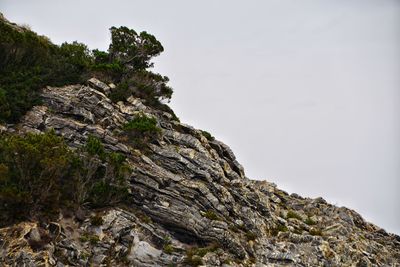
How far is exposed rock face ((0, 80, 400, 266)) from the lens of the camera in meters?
23.2

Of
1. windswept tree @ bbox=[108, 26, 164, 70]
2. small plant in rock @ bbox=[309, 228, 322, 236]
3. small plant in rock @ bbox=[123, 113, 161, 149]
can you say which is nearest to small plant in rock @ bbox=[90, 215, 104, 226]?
small plant in rock @ bbox=[123, 113, 161, 149]

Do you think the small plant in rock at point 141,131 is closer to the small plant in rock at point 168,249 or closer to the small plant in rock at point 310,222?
the small plant in rock at point 168,249

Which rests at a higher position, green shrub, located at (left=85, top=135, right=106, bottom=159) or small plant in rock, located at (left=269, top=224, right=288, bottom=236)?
small plant in rock, located at (left=269, top=224, right=288, bottom=236)

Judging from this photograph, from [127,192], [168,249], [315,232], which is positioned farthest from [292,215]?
[127,192]

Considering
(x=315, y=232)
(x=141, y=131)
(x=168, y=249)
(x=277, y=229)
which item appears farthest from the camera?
(x=315, y=232)

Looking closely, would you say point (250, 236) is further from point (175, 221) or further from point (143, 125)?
point (143, 125)

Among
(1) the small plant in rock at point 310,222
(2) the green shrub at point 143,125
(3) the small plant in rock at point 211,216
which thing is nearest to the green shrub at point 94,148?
(2) the green shrub at point 143,125

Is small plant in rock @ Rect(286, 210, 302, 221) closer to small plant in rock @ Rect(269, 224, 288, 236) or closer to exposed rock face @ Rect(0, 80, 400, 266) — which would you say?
exposed rock face @ Rect(0, 80, 400, 266)

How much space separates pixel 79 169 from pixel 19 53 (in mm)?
16761

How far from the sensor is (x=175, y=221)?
27094 mm

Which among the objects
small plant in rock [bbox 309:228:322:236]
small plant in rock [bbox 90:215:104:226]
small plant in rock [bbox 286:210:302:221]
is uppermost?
small plant in rock [bbox 286:210:302:221]

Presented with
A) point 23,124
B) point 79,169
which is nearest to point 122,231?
point 79,169

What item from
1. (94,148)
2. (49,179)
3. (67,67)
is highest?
(67,67)

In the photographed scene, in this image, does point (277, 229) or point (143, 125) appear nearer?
point (277, 229)
